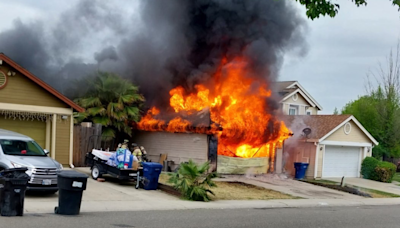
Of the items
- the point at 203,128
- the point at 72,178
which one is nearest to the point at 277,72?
the point at 203,128

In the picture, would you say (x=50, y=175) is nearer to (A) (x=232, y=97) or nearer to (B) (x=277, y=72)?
(A) (x=232, y=97)

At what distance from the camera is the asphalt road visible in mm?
9297

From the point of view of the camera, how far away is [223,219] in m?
11.1

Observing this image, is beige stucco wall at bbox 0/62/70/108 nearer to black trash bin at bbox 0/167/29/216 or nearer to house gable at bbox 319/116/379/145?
black trash bin at bbox 0/167/29/216

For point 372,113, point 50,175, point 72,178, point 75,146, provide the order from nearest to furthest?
point 72,178
point 50,175
point 75,146
point 372,113

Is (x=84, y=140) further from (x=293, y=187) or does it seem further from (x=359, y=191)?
(x=359, y=191)

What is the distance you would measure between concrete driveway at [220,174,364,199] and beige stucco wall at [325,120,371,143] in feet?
15.0

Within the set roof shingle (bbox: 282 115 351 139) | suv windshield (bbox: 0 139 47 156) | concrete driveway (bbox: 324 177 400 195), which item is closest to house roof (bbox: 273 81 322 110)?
roof shingle (bbox: 282 115 351 139)

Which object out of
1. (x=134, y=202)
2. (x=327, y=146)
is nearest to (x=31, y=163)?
(x=134, y=202)

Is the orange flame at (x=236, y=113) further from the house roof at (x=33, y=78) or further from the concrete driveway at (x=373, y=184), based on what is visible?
the house roof at (x=33, y=78)

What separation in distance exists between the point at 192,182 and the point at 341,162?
14497 mm

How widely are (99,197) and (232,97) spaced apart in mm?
11119

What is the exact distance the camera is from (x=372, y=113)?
115 feet

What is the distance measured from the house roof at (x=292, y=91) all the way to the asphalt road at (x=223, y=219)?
57.6 feet
